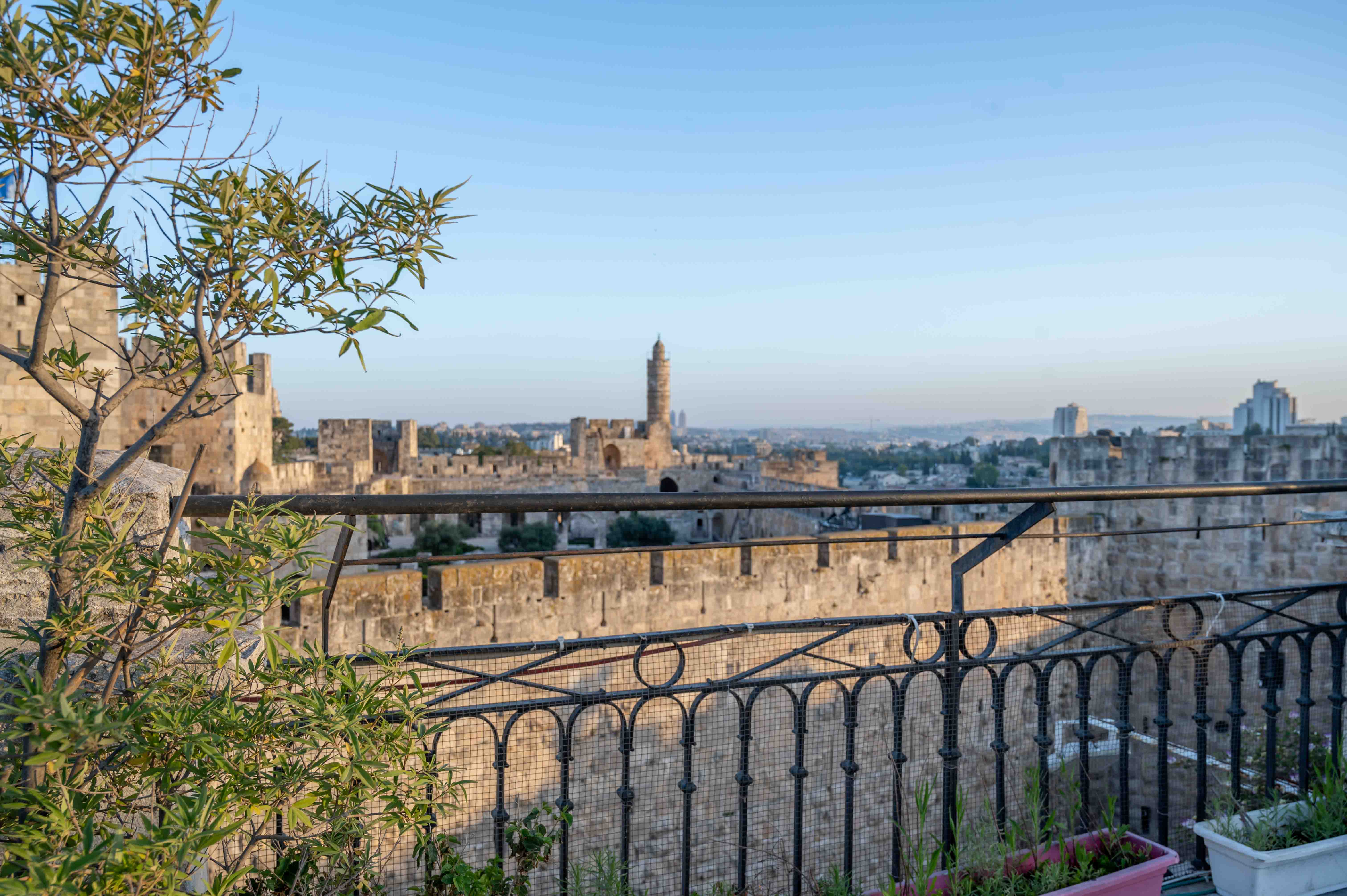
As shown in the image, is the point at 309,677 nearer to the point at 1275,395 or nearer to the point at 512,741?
the point at 512,741

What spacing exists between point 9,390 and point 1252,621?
34.5 ft

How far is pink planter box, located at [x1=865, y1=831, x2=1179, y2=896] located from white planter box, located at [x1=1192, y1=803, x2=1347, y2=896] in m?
0.22

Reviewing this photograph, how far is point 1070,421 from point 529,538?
94.1 ft

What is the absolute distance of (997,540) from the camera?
8.09 ft

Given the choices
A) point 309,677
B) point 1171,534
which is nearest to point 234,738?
point 309,677

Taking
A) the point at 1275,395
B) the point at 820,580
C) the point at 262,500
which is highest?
the point at 1275,395

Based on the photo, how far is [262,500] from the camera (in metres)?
1.88

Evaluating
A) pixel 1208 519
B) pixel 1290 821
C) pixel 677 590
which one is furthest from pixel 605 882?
pixel 1208 519

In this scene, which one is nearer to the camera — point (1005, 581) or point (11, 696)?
point (11, 696)

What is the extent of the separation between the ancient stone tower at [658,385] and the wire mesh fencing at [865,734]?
43720mm

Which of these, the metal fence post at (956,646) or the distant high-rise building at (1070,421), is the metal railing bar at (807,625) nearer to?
the metal fence post at (956,646)

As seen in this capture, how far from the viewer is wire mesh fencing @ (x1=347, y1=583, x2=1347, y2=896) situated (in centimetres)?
234

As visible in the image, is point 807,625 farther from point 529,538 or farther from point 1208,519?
point 529,538

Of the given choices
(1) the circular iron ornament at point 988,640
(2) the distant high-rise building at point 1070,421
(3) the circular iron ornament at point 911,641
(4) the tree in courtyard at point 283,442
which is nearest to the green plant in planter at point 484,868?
(3) the circular iron ornament at point 911,641
